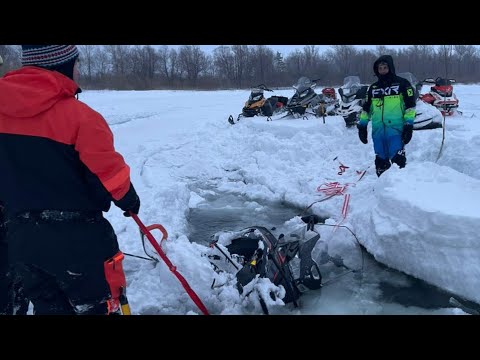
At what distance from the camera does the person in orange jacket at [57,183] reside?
6.97 feet

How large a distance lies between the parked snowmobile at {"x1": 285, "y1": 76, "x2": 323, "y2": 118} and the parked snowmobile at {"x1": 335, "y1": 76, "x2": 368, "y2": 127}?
1427 millimetres

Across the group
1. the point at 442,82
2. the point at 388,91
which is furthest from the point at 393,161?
the point at 442,82

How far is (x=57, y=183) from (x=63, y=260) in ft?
1.38

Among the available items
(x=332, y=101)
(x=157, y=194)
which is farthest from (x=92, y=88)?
(x=157, y=194)

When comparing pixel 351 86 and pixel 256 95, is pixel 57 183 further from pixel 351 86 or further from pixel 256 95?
pixel 256 95

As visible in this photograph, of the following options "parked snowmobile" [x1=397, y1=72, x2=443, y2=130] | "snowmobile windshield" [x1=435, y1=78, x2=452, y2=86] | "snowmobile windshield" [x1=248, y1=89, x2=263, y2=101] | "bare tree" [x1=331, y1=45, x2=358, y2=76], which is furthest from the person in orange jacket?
"bare tree" [x1=331, y1=45, x2=358, y2=76]

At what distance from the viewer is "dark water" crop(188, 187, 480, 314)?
12.6ft

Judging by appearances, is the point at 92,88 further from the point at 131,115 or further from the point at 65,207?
the point at 65,207

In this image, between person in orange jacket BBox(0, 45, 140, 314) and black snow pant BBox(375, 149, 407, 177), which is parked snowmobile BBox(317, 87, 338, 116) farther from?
person in orange jacket BBox(0, 45, 140, 314)

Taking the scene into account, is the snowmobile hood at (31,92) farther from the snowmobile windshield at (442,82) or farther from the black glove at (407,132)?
the snowmobile windshield at (442,82)

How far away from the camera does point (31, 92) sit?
209 centimetres

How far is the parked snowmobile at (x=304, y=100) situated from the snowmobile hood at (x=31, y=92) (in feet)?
40.8

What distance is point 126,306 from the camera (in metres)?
2.55

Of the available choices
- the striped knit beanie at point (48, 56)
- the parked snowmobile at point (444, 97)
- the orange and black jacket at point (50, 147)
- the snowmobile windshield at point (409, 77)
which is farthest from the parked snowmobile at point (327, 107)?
the orange and black jacket at point (50, 147)
